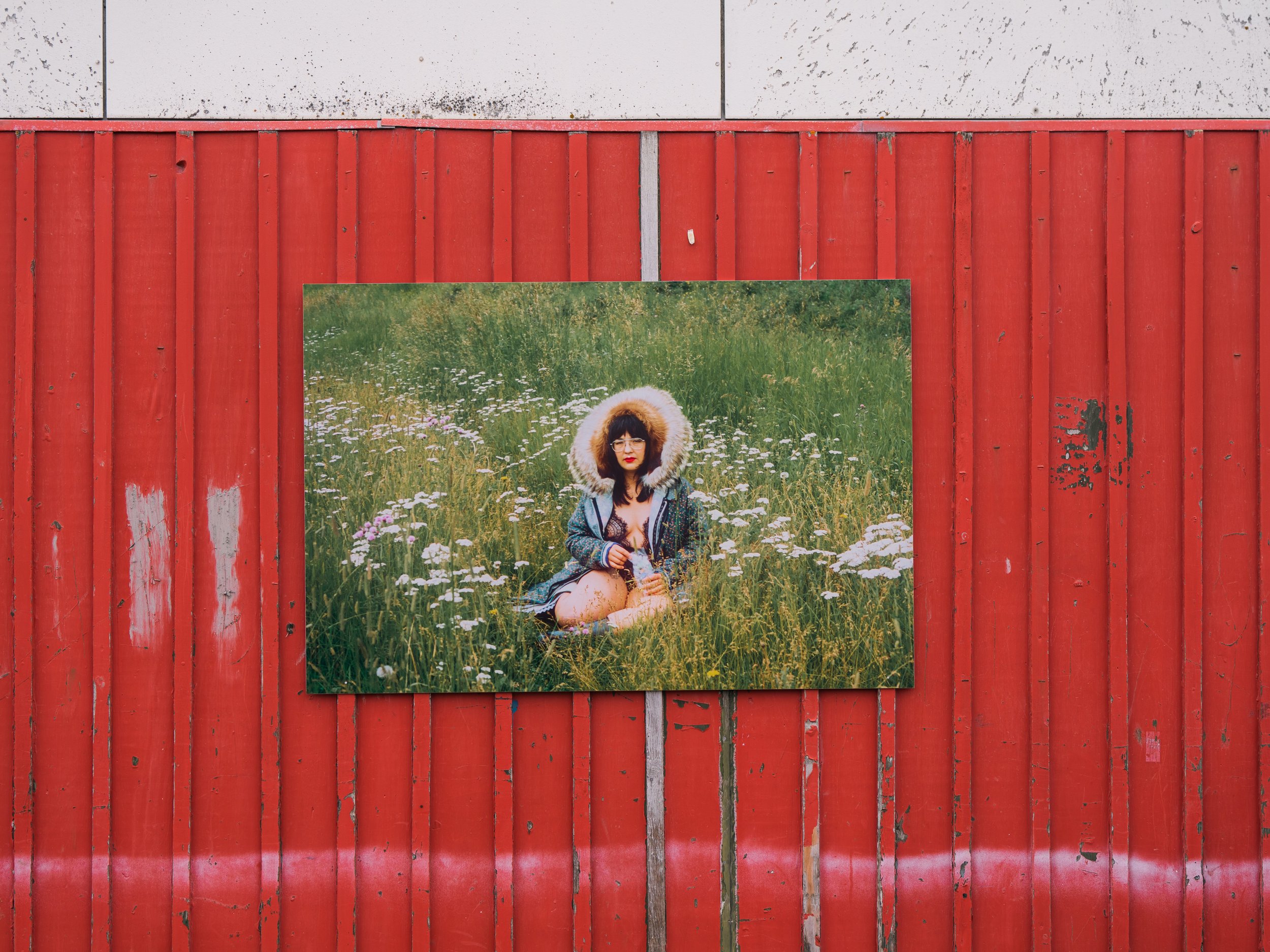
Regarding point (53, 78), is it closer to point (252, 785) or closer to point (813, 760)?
point (252, 785)

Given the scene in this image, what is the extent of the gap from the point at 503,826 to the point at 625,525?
1.11 m

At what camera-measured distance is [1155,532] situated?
8.98ft

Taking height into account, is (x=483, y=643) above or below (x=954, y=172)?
below

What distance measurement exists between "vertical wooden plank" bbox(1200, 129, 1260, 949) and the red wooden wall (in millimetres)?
12

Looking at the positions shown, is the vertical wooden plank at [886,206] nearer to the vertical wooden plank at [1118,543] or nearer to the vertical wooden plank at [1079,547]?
the vertical wooden plank at [1079,547]

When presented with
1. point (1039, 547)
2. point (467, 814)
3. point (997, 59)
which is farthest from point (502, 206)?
point (1039, 547)

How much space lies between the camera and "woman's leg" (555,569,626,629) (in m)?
2.63

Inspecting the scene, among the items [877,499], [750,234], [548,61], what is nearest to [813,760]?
[877,499]

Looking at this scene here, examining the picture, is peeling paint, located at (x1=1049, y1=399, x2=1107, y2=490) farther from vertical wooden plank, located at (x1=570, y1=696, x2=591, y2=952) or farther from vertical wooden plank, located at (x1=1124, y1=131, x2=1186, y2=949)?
vertical wooden plank, located at (x1=570, y1=696, x2=591, y2=952)

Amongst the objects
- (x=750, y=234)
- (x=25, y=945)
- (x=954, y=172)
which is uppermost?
(x=954, y=172)

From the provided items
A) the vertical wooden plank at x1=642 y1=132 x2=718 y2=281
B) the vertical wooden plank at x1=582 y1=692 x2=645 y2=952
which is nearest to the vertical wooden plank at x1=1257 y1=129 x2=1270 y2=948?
the vertical wooden plank at x1=642 y1=132 x2=718 y2=281

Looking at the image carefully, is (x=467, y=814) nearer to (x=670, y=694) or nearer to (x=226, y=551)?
(x=670, y=694)

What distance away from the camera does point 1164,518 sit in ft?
8.97

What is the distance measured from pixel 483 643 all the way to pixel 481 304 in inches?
46.5
